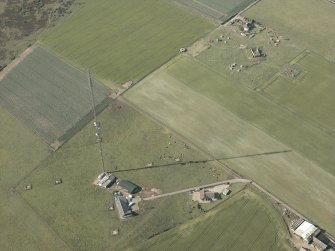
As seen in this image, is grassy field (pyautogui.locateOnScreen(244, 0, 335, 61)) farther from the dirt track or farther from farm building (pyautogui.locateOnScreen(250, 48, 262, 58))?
the dirt track

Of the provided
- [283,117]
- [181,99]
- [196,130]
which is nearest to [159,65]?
[181,99]

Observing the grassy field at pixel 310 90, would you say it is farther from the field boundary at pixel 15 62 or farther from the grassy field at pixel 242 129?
the field boundary at pixel 15 62

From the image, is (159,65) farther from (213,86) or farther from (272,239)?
(272,239)

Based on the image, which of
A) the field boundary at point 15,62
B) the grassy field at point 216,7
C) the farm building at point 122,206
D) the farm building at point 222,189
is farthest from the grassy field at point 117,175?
the grassy field at point 216,7

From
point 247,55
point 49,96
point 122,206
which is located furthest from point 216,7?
point 122,206

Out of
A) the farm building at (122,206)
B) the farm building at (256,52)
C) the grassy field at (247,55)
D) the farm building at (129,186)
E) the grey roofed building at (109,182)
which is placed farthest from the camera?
the farm building at (256,52)

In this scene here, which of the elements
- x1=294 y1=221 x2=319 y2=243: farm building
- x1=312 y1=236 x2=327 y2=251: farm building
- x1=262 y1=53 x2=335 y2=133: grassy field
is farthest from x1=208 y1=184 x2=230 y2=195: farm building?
x1=262 y1=53 x2=335 y2=133: grassy field

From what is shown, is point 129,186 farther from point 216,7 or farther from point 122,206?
point 216,7
